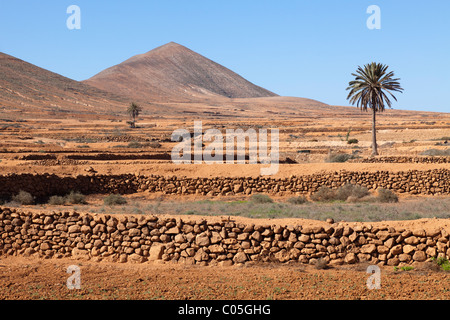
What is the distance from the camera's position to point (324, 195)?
2123cm

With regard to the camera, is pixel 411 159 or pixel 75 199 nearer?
pixel 75 199

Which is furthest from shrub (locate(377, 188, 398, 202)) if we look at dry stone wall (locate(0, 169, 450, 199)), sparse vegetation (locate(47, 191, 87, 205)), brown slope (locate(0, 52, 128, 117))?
brown slope (locate(0, 52, 128, 117))

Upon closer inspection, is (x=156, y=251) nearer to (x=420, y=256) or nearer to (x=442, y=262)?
(x=420, y=256)

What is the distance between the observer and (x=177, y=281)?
9.02 meters

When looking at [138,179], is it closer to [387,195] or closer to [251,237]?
[387,195]

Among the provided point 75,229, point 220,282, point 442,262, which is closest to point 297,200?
point 442,262

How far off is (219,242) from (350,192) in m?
12.2

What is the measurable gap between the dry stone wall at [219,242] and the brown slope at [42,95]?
312 ft

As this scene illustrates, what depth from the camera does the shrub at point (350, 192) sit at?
2088 centimetres

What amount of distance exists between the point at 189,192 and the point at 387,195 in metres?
8.91

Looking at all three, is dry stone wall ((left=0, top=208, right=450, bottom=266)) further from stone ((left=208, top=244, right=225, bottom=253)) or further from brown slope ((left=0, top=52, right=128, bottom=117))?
brown slope ((left=0, top=52, right=128, bottom=117))

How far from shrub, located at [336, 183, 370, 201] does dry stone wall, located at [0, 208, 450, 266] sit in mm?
10882
